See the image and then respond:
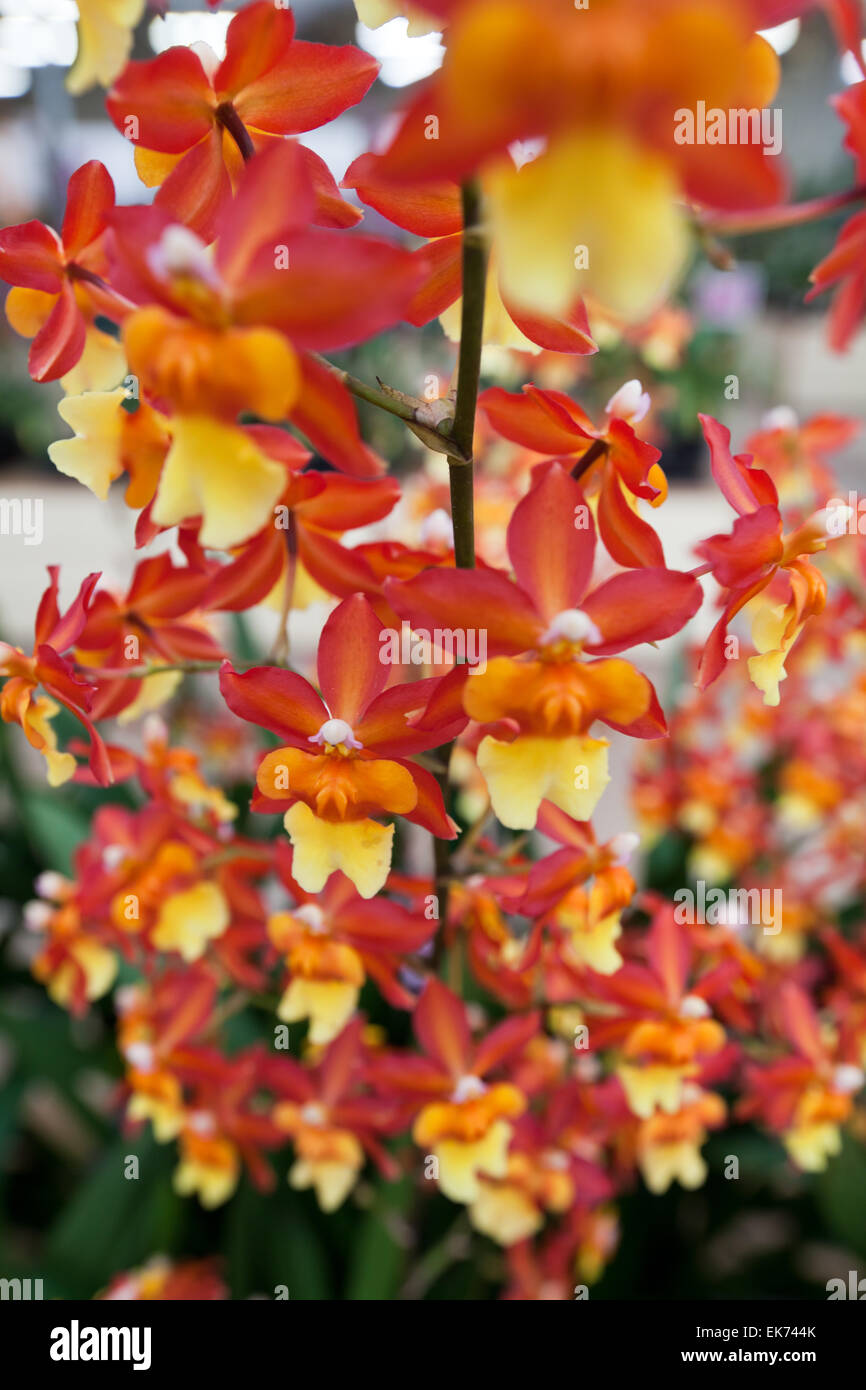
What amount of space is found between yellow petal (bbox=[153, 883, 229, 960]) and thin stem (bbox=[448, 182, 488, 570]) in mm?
278

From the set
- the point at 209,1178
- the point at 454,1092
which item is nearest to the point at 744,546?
the point at 454,1092

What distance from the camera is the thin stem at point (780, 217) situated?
27 cm

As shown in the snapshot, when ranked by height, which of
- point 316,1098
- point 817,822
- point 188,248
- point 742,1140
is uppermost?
point 188,248

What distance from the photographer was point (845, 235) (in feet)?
1.12

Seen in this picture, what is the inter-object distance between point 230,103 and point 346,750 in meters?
0.23

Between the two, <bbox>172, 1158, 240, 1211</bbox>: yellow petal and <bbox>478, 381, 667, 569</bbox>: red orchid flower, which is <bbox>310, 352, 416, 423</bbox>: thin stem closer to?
<bbox>478, 381, 667, 569</bbox>: red orchid flower

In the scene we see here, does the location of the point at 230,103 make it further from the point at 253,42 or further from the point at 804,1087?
the point at 804,1087

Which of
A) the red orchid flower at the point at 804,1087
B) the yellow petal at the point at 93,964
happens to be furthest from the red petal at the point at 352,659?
the red orchid flower at the point at 804,1087

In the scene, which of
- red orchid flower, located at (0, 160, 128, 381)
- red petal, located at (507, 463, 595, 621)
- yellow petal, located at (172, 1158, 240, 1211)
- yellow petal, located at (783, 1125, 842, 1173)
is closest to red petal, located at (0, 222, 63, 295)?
red orchid flower, located at (0, 160, 128, 381)

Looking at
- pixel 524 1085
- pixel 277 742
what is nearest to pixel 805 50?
pixel 277 742

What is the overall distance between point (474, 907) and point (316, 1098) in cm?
20

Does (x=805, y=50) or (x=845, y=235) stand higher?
(x=805, y=50)

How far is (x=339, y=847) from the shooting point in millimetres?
365
